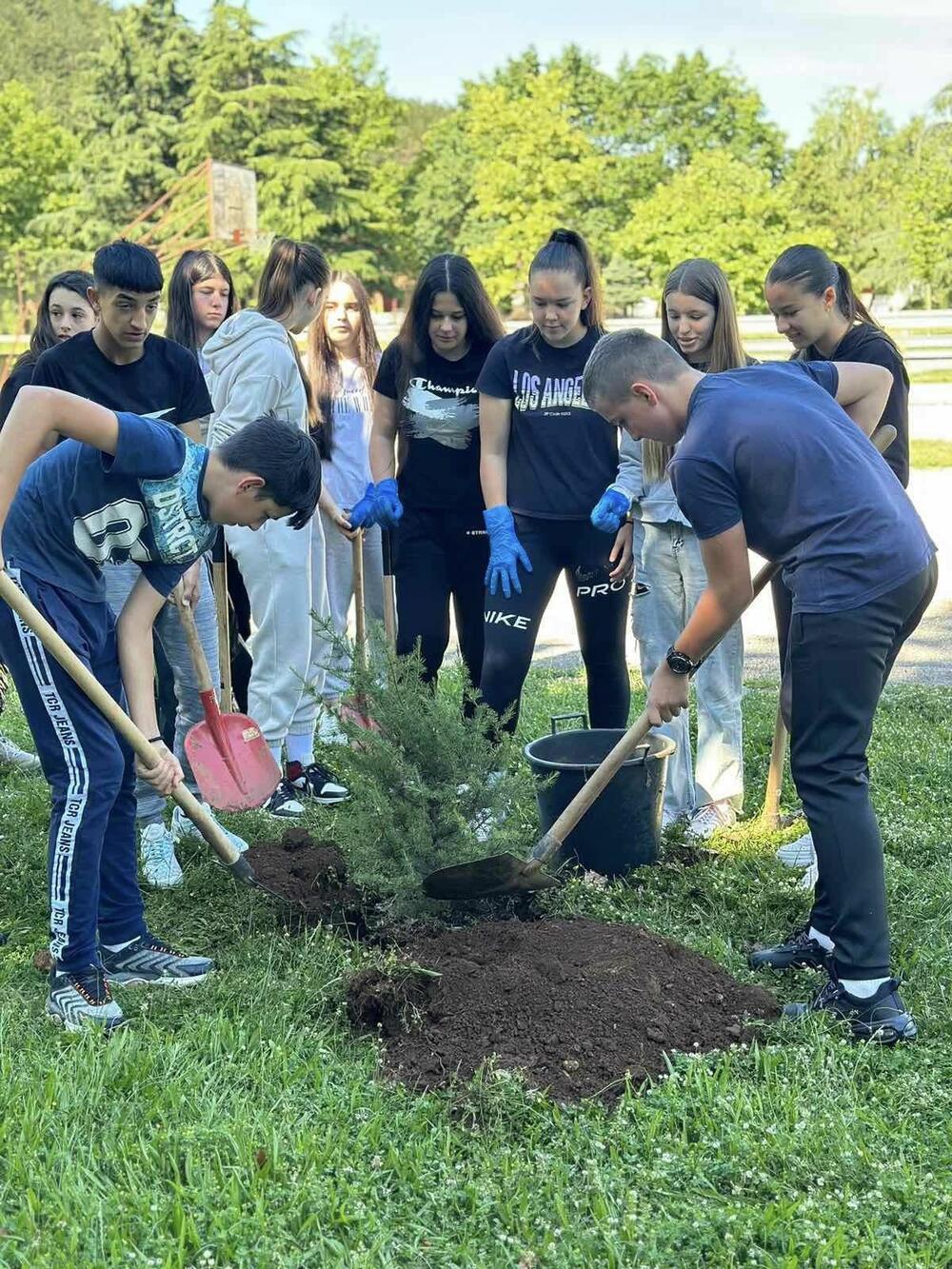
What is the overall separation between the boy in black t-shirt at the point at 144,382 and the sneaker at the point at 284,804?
0.38m

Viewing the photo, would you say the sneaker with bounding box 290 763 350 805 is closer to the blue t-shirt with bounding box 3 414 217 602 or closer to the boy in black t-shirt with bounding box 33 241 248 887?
the boy in black t-shirt with bounding box 33 241 248 887

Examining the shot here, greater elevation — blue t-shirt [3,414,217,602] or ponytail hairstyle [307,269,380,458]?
ponytail hairstyle [307,269,380,458]

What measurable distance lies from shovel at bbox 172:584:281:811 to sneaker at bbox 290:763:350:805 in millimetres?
594

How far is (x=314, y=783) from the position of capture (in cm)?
536

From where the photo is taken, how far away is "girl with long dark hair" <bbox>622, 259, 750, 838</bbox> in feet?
14.5

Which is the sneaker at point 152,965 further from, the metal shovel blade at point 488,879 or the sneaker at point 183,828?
the sneaker at point 183,828

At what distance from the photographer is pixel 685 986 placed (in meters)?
3.38

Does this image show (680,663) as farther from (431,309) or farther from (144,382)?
(431,309)

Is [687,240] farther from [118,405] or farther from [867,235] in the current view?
[118,405]

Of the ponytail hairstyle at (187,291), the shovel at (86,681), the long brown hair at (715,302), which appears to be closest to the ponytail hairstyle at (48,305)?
the ponytail hairstyle at (187,291)

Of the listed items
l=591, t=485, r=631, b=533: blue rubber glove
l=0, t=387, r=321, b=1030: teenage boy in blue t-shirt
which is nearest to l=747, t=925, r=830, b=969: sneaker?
l=591, t=485, r=631, b=533: blue rubber glove

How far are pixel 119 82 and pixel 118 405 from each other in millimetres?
51277

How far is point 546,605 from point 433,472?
76 centimetres

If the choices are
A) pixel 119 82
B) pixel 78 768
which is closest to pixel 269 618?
pixel 78 768
